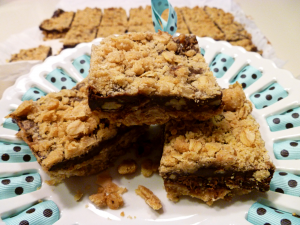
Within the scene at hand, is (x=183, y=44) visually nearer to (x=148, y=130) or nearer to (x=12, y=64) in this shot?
(x=148, y=130)

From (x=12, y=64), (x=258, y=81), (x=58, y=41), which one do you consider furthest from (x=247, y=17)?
(x=12, y=64)

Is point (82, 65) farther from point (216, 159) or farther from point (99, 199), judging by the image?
point (216, 159)

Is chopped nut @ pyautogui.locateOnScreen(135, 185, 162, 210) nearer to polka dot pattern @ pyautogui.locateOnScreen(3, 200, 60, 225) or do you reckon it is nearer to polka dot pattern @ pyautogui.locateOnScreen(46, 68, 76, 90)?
polka dot pattern @ pyautogui.locateOnScreen(3, 200, 60, 225)

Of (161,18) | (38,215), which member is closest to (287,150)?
(161,18)

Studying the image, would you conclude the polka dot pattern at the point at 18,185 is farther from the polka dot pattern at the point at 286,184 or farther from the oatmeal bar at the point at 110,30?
the oatmeal bar at the point at 110,30

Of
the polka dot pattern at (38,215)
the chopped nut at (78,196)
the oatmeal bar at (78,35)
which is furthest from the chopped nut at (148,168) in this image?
the oatmeal bar at (78,35)

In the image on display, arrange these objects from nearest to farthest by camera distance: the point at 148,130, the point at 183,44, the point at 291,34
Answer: the point at 183,44, the point at 148,130, the point at 291,34
